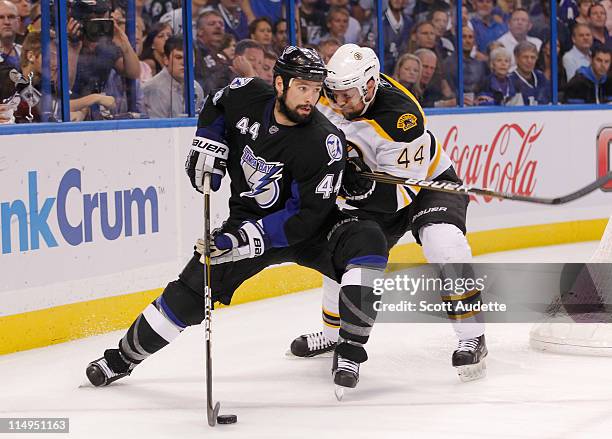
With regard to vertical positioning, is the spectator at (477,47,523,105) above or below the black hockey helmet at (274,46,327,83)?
below

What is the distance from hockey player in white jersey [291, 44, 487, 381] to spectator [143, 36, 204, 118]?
1.57 meters

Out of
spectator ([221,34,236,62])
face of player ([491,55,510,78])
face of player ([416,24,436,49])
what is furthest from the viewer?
face of player ([491,55,510,78])

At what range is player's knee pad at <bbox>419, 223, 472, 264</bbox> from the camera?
389 centimetres

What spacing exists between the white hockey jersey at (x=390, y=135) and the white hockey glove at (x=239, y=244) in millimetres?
571

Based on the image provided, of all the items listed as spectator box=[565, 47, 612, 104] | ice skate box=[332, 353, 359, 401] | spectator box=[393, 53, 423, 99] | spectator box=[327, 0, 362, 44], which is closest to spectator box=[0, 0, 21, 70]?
ice skate box=[332, 353, 359, 401]

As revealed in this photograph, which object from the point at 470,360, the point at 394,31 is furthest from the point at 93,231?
the point at 394,31

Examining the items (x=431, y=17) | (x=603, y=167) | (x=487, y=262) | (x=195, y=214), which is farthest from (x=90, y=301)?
(x=603, y=167)

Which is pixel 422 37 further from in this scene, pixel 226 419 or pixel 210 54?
pixel 226 419

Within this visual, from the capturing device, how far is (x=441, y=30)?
282 inches

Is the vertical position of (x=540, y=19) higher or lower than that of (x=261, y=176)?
higher

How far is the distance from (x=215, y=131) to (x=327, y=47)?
2.91 m

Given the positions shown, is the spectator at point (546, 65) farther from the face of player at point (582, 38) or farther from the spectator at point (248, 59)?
the spectator at point (248, 59)

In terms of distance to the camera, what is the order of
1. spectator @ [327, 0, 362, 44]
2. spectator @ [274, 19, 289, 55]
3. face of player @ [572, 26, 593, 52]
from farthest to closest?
face of player @ [572, 26, 593, 52]
spectator @ [327, 0, 362, 44]
spectator @ [274, 19, 289, 55]

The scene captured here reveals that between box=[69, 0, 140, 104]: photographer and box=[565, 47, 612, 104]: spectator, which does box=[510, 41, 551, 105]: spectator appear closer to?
box=[565, 47, 612, 104]: spectator
